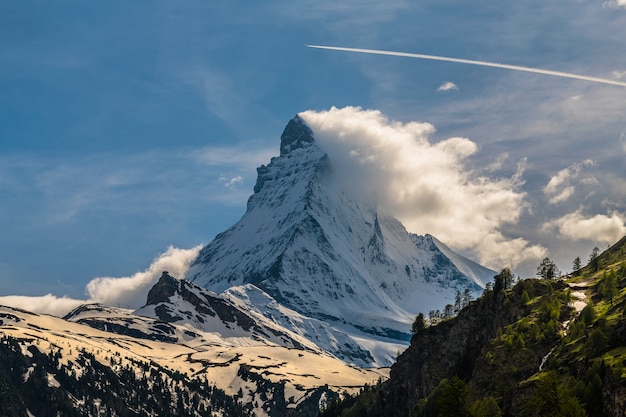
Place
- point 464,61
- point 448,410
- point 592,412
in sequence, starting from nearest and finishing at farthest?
point 464,61, point 592,412, point 448,410

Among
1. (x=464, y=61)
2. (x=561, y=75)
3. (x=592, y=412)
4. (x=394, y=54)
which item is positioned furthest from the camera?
(x=592, y=412)

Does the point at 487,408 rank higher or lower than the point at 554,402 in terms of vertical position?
higher

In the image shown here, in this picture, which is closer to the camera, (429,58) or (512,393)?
(429,58)

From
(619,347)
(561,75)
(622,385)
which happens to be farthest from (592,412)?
(561,75)

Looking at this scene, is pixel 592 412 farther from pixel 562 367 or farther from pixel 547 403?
pixel 562 367

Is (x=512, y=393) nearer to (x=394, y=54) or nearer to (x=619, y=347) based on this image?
(x=619, y=347)

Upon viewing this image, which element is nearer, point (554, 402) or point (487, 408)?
point (554, 402)

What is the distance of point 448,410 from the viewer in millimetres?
178625

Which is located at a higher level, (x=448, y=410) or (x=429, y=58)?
(x=429, y=58)

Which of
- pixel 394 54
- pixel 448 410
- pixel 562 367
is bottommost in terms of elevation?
pixel 448 410

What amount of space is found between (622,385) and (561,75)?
6571cm

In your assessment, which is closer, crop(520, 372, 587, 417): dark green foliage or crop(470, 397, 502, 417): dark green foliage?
crop(520, 372, 587, 417): dark green foliage

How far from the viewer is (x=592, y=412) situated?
547 feet

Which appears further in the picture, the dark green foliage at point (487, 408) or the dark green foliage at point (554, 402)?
the dark green foliage at point (487, 408)
